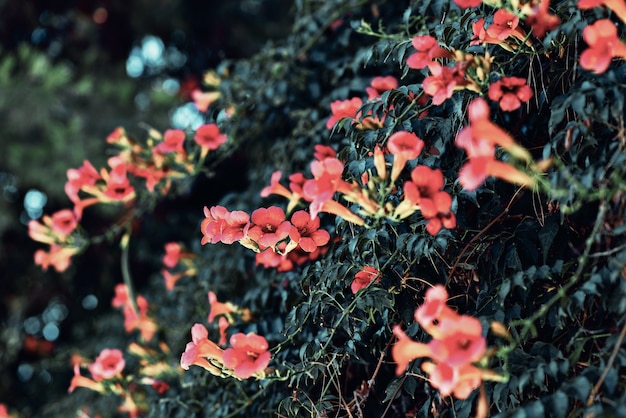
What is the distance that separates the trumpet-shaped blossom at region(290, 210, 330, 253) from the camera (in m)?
1.71

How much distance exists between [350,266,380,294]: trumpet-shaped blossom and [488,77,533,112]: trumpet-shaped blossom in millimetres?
506

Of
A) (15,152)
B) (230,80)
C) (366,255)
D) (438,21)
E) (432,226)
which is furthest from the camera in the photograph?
(15,152)

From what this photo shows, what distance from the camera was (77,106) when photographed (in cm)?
402

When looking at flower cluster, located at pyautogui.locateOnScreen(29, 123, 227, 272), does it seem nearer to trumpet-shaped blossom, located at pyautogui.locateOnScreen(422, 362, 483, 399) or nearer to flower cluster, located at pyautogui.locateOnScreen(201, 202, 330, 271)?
A: flower cluster, located at pyautogui.locateOnScreen(201, 202, 330, 271)

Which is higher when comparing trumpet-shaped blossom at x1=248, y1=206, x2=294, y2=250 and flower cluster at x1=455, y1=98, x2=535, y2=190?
flower cluster at x1=455, y1=98, x2=535, y2=190

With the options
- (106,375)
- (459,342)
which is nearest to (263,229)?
(459,342)

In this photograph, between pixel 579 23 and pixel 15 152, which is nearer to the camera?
pixel 579 23

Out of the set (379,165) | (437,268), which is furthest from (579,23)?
(437,268)

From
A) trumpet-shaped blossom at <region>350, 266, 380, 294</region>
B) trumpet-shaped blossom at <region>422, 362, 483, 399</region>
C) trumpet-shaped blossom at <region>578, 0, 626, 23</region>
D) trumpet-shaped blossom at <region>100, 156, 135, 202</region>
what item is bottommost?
trumpet-shaped blossom at <region>100, 156, 135, 202</region>

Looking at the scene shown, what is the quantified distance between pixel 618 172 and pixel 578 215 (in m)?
0.37

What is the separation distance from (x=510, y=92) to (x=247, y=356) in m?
0.88

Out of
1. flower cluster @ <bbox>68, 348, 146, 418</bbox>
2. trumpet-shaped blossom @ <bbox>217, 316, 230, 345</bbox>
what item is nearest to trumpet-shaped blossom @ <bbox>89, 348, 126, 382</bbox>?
flower cluster @ <bbox>68, 348, 146, 418</bbox>

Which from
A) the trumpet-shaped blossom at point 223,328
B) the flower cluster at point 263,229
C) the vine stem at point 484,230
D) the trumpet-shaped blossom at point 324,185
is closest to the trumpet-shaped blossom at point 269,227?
the flower cluster at point 263,229

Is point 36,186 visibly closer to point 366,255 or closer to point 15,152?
point 15,152
